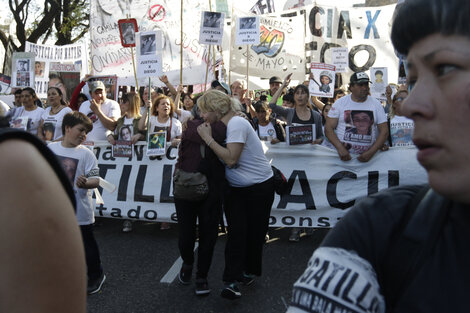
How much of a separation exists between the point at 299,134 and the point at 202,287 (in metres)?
2.71

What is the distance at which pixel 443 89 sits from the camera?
2.64 feet

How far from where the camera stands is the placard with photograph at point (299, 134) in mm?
6070

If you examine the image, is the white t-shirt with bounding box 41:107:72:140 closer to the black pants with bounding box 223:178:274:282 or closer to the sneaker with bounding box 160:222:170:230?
the sneaker with bounding box 160:222:170:230

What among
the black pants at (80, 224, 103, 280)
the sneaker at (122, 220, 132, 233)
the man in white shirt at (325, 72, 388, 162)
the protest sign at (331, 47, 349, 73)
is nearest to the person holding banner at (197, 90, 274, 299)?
the black pants at (80, 224, 103, 280)

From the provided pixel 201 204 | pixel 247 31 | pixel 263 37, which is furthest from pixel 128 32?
pixel 201 204

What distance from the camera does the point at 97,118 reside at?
22.8ft

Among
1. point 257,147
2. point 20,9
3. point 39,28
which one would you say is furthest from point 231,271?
point 20,9

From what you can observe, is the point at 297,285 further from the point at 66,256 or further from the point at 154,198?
the point at 154,198

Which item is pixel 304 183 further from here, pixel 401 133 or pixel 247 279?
pixel 247 279

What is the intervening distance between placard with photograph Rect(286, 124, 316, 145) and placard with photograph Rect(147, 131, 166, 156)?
5.47ft

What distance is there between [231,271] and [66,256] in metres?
3.30

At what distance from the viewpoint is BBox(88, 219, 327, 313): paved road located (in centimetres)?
393

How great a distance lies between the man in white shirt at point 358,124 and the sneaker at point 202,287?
264 centimetres

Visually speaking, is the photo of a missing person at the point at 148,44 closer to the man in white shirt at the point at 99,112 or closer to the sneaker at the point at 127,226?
the man in white shirt at the point at 99,112
